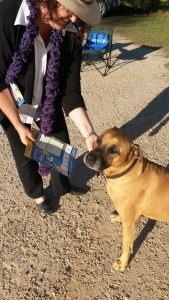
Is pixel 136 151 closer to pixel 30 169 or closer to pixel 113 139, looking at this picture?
pixel 113 139

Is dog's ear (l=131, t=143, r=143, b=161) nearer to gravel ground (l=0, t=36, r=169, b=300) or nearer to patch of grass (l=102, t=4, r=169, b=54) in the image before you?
gravel ground (l=0, t=36, r=169, b=300)

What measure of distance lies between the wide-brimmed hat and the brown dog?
891mm

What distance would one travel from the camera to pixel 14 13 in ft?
8.29

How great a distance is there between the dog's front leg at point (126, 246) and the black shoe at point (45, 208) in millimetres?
986

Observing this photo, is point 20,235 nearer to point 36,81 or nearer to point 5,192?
point 5,192

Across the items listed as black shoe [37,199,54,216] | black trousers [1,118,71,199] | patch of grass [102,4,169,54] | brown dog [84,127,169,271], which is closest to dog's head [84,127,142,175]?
brown dog [84,127,169,271]

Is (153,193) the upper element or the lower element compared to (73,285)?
upper

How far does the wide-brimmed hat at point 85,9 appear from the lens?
7.59 feet


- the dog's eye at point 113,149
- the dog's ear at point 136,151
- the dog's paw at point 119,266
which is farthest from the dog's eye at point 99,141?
the dog's paw at point 119,266

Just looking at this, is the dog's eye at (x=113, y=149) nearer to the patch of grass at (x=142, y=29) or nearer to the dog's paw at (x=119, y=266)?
the dog's paw at (x=119, y=266)

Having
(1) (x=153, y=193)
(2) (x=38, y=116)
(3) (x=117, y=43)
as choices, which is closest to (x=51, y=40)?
(2) (x=38, y=116)

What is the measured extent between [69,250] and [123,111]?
3.45 metres

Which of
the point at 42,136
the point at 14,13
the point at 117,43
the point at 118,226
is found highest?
the point at 14,13

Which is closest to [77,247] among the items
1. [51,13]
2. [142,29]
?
[51,13]
